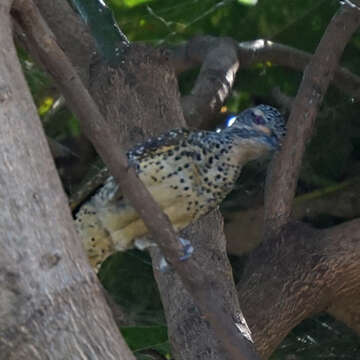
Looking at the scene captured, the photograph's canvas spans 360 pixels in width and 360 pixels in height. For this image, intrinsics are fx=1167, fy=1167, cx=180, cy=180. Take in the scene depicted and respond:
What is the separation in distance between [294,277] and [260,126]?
1.82ft

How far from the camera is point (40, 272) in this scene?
101 inches

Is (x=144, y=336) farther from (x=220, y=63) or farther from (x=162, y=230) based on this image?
(x=162, y=230)

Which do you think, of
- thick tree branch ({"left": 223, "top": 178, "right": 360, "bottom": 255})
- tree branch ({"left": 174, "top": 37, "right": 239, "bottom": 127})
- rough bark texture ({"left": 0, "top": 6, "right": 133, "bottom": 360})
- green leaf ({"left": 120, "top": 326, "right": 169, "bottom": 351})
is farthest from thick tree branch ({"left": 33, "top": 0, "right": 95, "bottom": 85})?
rough bark texture ({"left": 0, "top": 6, "right": 133, "bottom": 360})

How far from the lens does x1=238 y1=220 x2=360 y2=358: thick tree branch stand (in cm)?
402

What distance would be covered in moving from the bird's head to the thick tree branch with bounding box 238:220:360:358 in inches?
15.0

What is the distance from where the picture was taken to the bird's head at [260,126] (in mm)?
3924

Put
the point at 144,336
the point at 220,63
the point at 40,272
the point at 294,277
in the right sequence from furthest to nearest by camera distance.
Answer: the point at 220,63 < the point at 144,336 < the point at 294,277 < the point at 40,272

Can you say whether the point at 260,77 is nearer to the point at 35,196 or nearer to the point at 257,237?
the point at 257,237

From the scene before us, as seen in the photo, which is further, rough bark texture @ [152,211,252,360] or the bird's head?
the bird's head

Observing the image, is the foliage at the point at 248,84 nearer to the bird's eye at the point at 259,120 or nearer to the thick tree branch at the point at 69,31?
the thick tree branch at the point at 69,31

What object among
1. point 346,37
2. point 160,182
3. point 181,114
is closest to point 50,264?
point 160,182

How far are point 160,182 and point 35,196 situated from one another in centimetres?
113

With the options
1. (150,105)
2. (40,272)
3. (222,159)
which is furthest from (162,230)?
(150,105)

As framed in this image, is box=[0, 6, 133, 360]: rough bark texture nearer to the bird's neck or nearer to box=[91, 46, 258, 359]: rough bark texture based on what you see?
the bird's neck
